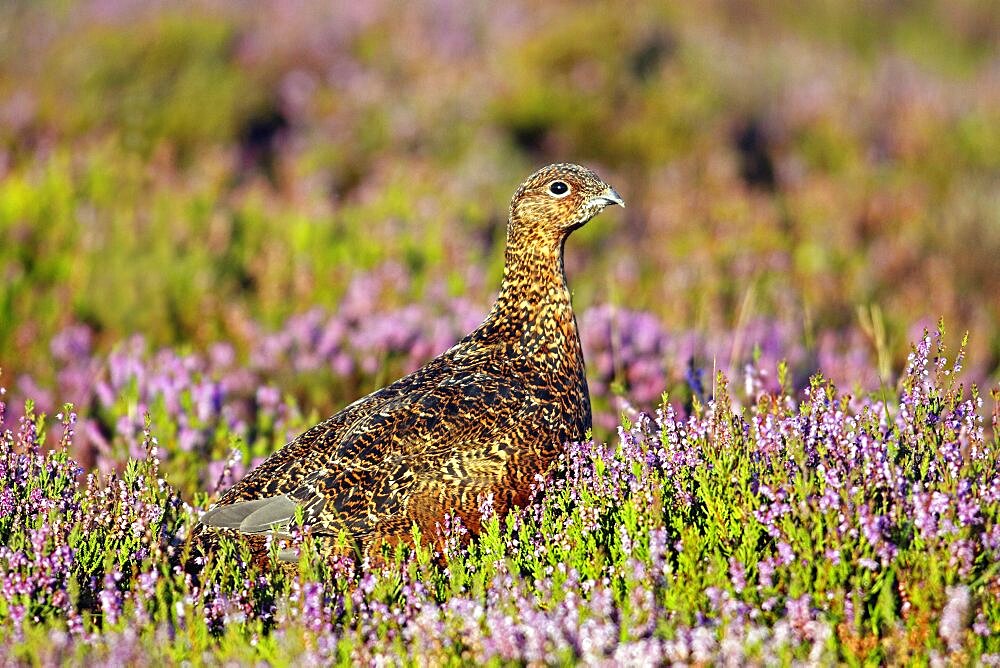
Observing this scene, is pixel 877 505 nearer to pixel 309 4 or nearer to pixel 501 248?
pixel 501 248

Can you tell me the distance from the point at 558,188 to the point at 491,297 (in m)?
2.26

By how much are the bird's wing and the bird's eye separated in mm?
833

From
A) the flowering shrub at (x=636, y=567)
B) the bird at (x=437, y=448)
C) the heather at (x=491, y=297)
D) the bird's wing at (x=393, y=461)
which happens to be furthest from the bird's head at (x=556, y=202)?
the flowering shrub at (x=636, y=567)

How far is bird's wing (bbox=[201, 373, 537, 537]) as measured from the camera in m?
3.25

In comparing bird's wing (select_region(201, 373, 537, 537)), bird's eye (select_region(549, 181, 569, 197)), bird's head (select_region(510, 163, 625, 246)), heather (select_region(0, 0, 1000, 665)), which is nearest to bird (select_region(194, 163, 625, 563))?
bird's wing (select_region(201, 373, 537, 537))

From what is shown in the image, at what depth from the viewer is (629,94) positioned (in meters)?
10.3

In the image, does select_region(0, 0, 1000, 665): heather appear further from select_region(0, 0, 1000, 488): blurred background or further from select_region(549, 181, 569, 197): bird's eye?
select_region(549, 181, 569, 197): bird's eye

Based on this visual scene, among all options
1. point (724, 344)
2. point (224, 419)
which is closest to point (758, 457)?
point (224, 419)

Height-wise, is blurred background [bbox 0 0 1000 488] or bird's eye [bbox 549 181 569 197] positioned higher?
blurred background [bbox 0 0 1000 488]

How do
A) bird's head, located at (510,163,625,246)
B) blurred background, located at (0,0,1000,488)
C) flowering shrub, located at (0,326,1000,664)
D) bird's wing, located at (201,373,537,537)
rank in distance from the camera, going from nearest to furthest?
flowering shrub, located at (0,326,1000,664), bird's wing, located at (201,373,537,537), bird's head, located at (510,163,625,246), blurred background, located at (0,0,1000,488)

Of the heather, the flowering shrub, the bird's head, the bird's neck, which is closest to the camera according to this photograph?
the flowering shrub

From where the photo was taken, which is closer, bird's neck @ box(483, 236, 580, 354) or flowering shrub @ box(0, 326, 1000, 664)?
flowering shrub @ box(0, 326, 1000, 664)

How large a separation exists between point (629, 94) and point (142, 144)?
13.4 ft

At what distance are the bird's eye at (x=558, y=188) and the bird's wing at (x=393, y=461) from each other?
0.83 m
